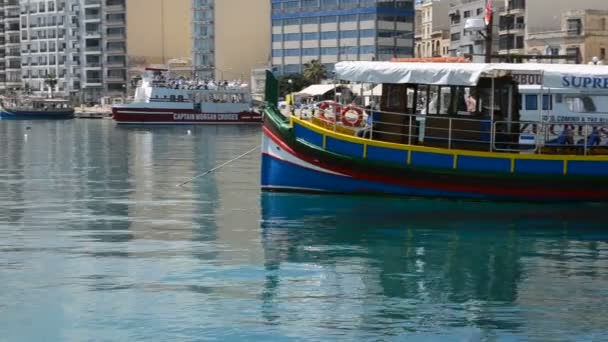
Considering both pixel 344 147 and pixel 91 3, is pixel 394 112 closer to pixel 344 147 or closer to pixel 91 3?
pixel 344 147

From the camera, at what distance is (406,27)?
112688 millimetres

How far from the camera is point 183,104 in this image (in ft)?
302

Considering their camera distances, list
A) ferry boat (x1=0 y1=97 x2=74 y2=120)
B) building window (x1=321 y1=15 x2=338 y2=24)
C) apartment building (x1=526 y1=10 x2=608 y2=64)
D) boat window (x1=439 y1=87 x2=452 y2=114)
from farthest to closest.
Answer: building window (x1=321 y1=15 x2=338 y2=24) → ferry boat (x1=0 y1=97 x2=74 y2=120) → apartment building (x1=526 y1=10 x2=608 y2=64) → boat window (x1=439 y1=87 x2=452 y2=114)

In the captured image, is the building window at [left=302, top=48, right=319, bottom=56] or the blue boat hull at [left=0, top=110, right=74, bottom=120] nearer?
the blue boat hull at [left=0, top=110, right=74, bottom=120]

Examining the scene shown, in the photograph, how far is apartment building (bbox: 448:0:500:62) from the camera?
275 ft

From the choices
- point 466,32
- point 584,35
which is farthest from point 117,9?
point 584,35

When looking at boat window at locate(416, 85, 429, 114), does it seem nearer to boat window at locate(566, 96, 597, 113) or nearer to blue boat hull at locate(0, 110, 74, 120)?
boat window at locate(566, 96, 597, 113)

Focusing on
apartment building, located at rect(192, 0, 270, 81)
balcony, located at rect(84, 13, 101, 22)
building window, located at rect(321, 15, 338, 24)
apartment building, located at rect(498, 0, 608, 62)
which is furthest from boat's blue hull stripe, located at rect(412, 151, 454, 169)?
balcony, located at rect(84, 13, 101, 22)

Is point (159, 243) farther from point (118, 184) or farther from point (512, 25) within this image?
point (512, 25)

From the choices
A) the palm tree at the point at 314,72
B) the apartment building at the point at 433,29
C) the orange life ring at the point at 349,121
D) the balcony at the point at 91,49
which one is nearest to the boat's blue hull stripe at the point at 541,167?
the orange life ring at the point at 349,121

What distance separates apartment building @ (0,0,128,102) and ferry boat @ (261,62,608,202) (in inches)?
4339

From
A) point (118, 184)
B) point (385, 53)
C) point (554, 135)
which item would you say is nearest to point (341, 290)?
point (554, 135)

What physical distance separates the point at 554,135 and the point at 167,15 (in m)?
111

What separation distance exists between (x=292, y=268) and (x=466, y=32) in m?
73.4
